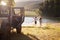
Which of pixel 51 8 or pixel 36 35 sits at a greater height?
pixel 51 8

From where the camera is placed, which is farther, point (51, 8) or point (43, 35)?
point (51, 8)

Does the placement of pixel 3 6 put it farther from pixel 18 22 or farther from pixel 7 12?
pixel 18 22

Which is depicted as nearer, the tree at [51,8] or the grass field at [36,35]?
the grass field at [36,35]

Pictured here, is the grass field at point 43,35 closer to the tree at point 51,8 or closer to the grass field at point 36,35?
the grass field at point 36,35

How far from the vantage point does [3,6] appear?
9.18 metres

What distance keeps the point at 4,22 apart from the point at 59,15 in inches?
981

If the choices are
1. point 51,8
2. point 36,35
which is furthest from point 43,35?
point 51,8

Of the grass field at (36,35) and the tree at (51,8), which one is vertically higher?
the tree at (51,8)

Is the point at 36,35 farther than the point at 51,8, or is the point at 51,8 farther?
the point at 51,8

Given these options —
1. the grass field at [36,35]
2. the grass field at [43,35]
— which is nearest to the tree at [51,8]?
the grass field at [43,35]

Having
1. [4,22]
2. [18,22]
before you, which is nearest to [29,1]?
[18,22]

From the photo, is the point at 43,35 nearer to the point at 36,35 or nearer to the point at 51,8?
the point at 36,35

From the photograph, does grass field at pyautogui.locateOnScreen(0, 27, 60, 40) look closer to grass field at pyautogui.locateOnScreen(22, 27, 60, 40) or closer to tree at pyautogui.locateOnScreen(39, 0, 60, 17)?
grass field at pyautogui.locateOnScreen(22, 27, 60, 40)

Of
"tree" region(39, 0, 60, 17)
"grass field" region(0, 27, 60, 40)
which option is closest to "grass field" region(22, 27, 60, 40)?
"grass field" region(0, 27, 60, 40)
